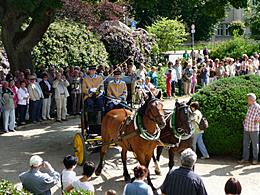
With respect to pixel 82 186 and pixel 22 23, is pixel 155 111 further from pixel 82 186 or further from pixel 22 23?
pixel 22 23

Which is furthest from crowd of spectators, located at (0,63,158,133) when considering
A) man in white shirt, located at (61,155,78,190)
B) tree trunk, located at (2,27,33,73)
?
man in white shirt, located at (61,155,78,190)

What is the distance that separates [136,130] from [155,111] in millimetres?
692

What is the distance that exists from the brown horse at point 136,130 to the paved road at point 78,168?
2.21 ft

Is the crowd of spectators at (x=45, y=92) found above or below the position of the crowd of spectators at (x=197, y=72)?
below

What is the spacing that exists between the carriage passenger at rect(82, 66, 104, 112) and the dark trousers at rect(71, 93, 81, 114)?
20.2ft

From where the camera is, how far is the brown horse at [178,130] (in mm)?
10859

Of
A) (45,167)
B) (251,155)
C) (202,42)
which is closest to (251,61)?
(251,155)

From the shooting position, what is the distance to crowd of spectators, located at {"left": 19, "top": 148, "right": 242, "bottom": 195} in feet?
24.4

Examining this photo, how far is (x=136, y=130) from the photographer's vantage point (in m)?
10.9

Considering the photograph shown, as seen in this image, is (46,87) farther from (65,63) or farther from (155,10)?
(155,10)

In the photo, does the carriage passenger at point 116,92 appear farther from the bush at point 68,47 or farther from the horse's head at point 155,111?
the bush at point 68,47

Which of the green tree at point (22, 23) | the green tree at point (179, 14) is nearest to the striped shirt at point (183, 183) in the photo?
the green tree at point (22, 23)

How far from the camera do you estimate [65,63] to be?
82.7 ft

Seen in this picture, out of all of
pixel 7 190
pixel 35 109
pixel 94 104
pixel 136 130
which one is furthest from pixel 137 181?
pixel 35 109
